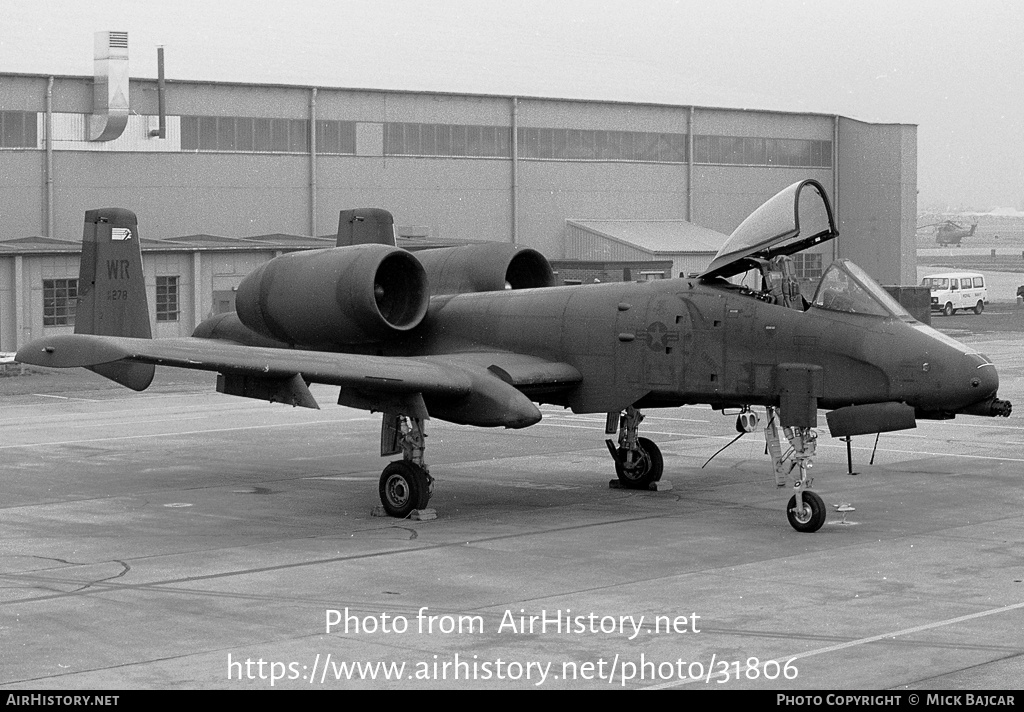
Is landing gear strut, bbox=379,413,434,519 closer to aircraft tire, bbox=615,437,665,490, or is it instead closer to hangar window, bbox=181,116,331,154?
aircraft tire, bbox=615,437,665,490

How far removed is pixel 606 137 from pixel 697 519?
4194cm

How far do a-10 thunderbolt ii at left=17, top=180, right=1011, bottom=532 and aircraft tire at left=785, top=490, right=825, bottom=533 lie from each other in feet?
0.06

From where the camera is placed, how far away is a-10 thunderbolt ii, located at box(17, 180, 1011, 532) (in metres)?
15.5

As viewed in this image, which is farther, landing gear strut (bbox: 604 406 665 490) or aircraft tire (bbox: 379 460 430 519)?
landing gear strut (bbox: 604 406 665 490)

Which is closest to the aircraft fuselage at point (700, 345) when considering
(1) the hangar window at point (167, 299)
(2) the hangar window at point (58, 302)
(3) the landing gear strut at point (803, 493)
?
(3) the landing gear strut at point (803, 493)

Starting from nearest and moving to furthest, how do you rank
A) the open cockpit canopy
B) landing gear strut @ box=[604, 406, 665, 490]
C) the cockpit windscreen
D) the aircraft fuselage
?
1. the aircraft fuselage
2. the cockpit windscreen
3. the open cockpit canopy
4. landing gear strut @ box=[604, 406, 665, 490]

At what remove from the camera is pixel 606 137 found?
57.3 meters

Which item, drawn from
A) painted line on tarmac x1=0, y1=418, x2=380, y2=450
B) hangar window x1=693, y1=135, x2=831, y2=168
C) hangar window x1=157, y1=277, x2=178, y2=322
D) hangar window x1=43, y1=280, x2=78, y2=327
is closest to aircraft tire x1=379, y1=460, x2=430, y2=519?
painted line on tarmac x1=0, y1=418, x2=380, y2=450

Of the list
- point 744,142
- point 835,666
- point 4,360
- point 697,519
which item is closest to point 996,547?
point 697,519

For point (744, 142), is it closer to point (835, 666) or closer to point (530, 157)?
point (530, 157)

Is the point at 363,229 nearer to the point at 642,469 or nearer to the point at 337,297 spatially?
the point at 337,297

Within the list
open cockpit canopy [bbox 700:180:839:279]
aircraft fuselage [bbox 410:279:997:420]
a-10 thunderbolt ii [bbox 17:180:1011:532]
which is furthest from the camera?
open cockpit canopy [bbox 700:180:839:279]

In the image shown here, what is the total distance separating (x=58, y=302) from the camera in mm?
41219
